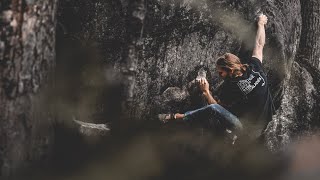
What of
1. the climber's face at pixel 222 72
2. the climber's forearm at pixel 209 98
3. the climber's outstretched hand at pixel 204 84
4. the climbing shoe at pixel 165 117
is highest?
the climber's face at pixel 222 72

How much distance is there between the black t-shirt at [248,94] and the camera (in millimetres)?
5102

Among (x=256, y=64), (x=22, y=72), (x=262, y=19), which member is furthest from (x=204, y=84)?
(x=22, y=72)

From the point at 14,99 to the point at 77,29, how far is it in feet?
4.27

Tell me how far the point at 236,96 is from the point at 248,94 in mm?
167

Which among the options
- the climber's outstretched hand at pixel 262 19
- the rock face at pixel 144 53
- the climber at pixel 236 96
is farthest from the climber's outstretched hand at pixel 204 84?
the climber's outstretched hand at pixel 262 19

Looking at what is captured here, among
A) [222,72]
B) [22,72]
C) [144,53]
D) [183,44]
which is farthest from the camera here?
[222,72]

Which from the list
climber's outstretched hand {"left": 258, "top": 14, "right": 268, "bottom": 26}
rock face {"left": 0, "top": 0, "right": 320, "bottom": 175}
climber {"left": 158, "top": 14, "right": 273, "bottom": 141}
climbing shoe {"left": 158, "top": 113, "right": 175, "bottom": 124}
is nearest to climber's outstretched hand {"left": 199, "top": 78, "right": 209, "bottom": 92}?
climber {"left": 158, "top": 14, "right": 273, "bottom": 141}

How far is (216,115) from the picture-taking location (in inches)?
199

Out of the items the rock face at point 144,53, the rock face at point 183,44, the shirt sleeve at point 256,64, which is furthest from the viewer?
the shirt sleeve at point 256,64

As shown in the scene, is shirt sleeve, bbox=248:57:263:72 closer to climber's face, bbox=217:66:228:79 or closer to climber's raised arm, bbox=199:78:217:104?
climber's face, bbox=217:66:228:79

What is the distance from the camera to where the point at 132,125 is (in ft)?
16.3

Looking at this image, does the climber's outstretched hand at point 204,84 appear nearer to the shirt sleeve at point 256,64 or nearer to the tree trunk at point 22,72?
the shirt sleeve at point 256,64

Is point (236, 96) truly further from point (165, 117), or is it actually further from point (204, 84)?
point (165, 117)

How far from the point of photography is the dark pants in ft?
16.6
